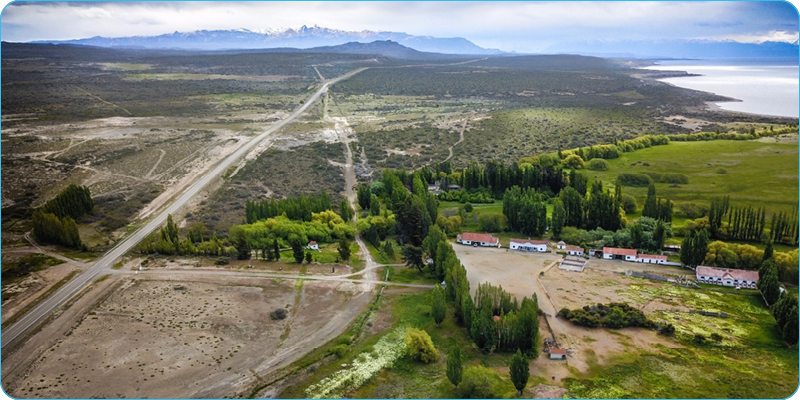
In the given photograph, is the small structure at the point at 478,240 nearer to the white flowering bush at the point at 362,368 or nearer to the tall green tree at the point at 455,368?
the white flowering bush at the point at 362,368

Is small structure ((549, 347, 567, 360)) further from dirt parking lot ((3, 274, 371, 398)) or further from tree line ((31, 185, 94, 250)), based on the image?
tree line ((31, 185, 94, 250))

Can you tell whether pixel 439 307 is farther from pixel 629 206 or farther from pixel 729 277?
pixel 629 206

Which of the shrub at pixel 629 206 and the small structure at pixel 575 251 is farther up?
the shrub at pixel 629 206

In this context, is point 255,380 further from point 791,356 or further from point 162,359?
point 791,356

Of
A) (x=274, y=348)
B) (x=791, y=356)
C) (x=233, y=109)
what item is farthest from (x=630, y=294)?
(x=233, y=109)

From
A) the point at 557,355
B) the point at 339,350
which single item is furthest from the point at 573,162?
the point at 339,350

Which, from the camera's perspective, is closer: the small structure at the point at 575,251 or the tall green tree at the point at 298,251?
the tall green tree at the point at 298,251

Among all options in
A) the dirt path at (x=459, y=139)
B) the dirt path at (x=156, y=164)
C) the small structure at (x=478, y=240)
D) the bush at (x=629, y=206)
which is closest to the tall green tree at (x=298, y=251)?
the small structure at (x=478, y=240)
